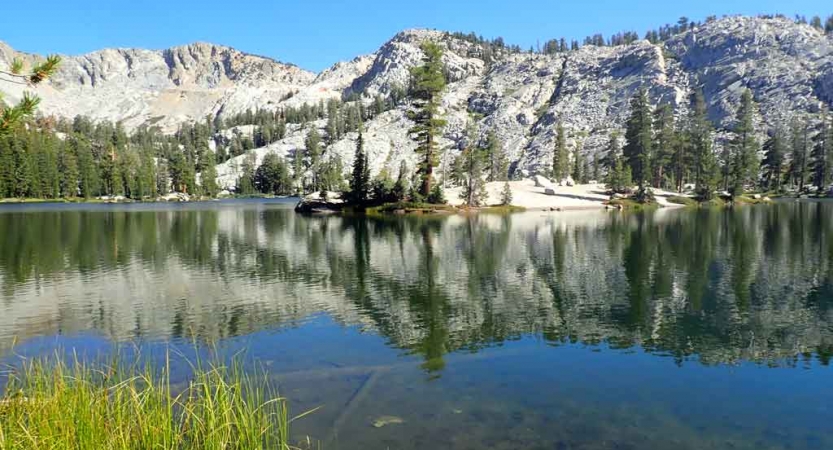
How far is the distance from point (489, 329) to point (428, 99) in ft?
218

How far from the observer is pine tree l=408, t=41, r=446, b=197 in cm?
7962

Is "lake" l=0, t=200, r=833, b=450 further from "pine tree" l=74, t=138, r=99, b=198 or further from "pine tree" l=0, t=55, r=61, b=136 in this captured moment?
"pine tree" l=74, t=138, r=99, b=198

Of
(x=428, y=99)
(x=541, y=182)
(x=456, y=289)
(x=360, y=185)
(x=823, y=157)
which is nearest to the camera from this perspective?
(x=456, y=289)

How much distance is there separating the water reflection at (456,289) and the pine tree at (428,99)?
103 feet

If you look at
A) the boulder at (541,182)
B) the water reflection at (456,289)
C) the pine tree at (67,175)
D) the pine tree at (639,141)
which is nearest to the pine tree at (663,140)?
the pine tree at (639,141)

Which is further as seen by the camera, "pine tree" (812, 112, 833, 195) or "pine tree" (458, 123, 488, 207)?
"pine tree" (812, 112, 833, 195)

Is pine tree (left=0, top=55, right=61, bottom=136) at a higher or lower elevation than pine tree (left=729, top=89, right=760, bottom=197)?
lower

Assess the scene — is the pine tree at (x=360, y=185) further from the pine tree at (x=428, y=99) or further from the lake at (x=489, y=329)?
the lake at (x=489, y=329)

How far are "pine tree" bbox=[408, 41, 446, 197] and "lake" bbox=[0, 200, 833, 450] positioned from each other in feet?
126

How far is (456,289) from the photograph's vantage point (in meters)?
27.6

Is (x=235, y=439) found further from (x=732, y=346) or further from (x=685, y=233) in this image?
(x=685, y=233)

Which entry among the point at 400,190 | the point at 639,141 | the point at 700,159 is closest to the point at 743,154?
the point at 700,159

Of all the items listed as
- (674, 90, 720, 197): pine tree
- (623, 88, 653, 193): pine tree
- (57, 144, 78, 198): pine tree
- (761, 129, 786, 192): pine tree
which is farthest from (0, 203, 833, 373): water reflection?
(57, 144, 78, 198): pine tree

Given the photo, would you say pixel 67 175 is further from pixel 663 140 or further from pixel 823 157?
pixel 823 157
